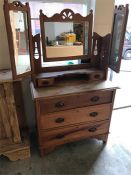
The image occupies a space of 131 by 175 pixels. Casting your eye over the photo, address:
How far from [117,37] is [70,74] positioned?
56 cm

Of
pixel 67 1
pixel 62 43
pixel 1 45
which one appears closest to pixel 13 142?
pixel 1 45

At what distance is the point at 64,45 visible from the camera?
1.60 metres

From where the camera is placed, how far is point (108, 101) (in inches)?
62.7

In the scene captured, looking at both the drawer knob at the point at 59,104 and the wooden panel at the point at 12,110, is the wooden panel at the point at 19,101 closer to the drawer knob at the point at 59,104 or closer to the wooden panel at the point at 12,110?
the wooden panel at the point at 12,110

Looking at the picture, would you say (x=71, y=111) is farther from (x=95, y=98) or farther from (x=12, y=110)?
(x=12, y=110)

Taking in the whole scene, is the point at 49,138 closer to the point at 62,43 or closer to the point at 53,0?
the point at 62,43

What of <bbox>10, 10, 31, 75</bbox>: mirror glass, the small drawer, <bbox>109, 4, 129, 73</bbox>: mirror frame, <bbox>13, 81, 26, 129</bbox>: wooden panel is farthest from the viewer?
<bbox>13, 81, 26, 129</bbox>: wooden panel

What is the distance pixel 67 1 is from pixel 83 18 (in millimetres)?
270

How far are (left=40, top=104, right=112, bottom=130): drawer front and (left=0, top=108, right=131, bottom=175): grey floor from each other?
15.7 inches

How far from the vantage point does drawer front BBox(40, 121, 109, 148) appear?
5.08 ft

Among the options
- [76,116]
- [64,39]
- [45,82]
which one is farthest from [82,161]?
[64,39]

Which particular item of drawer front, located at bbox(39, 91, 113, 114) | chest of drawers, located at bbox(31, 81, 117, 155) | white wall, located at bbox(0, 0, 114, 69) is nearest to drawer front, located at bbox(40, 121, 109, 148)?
chest of drawers, located at bbox(31, 81, 117, 155)

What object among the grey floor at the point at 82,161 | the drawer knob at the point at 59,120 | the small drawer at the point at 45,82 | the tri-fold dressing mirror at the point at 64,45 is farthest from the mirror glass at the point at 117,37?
the grey floor at the point at 82,161

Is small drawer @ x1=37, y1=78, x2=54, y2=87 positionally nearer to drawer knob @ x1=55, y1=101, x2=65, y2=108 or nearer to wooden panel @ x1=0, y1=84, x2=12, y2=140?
drawer knob @ x1=55, y1=101, x2=65, y2=108
